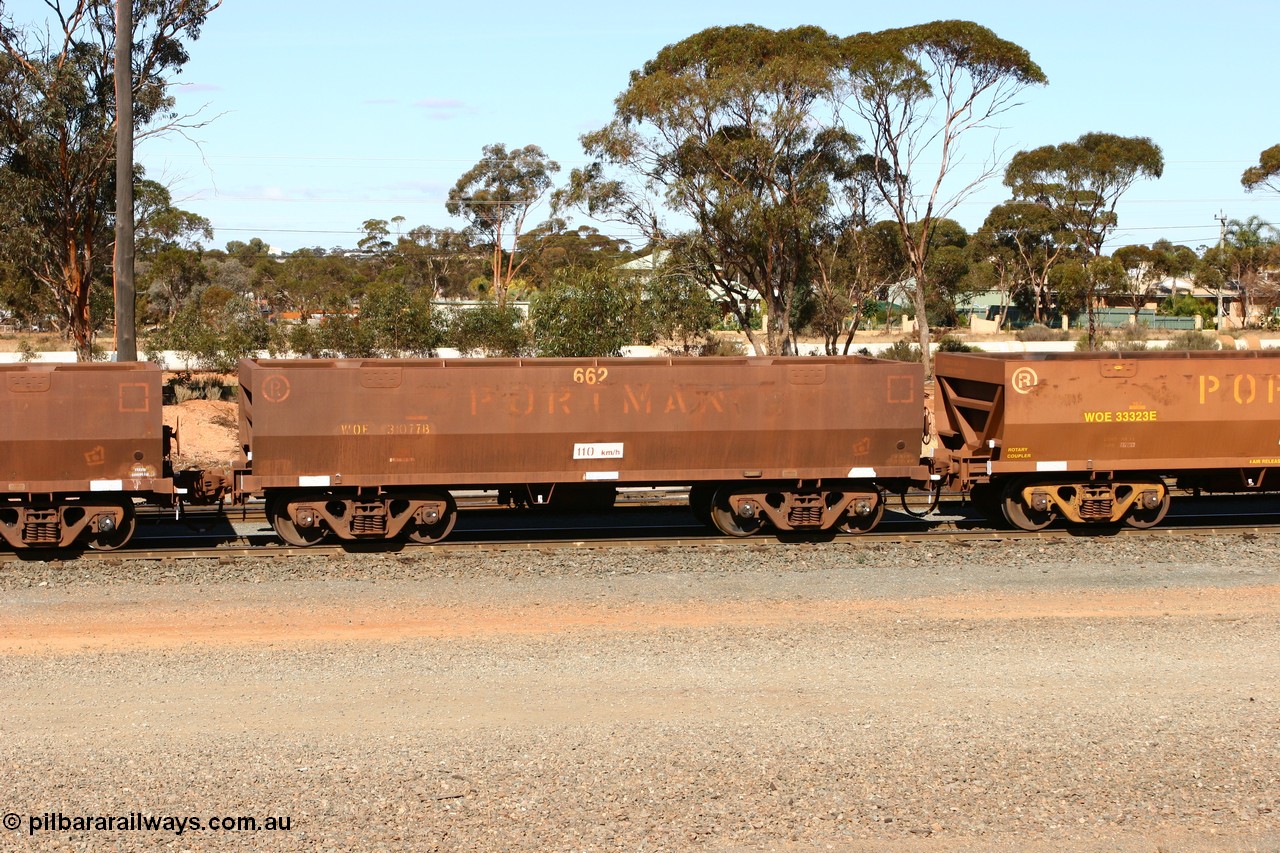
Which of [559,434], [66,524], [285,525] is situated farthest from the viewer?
[285,525]

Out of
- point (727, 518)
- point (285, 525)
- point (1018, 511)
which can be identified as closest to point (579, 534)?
point (727, 518)

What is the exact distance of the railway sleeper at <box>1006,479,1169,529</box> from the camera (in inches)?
706

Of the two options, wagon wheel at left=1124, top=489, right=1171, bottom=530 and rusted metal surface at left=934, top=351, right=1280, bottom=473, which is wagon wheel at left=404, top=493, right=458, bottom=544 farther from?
wagon wheel at left=1124, top=489, right=1171, bottom=530

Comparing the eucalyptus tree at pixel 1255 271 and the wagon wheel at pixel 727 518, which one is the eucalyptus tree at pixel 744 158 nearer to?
the wagon wheel at pixel 727 518

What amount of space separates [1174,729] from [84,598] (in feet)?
41.1

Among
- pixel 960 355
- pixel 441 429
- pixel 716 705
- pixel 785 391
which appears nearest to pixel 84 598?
pixel 441 429

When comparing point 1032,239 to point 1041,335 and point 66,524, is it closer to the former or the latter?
point 1041,335

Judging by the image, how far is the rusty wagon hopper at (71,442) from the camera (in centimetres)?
1599

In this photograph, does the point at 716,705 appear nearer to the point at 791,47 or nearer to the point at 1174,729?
the point at 1174,729

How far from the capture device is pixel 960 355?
19219 mm

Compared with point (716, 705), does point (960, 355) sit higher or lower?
higher

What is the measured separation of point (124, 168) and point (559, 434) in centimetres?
944

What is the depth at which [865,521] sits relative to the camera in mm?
18219

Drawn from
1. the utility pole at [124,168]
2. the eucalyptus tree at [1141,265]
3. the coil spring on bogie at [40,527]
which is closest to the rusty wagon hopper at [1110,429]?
the coil spring on bogie at [40,527]
